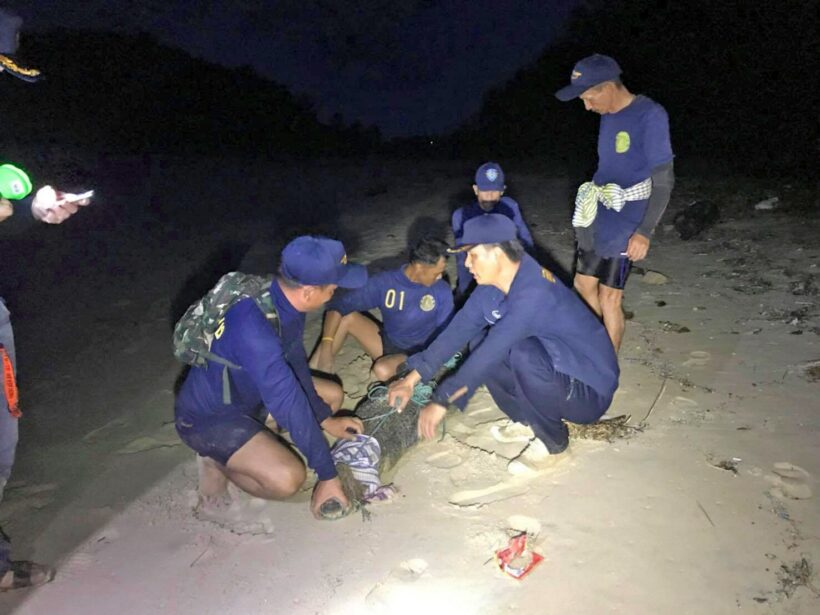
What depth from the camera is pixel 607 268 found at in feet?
11.6

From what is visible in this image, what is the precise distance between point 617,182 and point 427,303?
1.45m

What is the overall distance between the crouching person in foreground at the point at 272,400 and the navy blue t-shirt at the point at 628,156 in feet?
5.03

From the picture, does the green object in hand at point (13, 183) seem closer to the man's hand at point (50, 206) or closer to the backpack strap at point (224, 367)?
the man's hand at point (50, 206)

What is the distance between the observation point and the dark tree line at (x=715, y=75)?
1286 centimetres

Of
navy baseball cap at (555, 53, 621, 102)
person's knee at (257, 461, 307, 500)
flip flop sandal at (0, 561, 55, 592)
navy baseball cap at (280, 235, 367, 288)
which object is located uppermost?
navy baseball cap at (555, 53, 621, 102)

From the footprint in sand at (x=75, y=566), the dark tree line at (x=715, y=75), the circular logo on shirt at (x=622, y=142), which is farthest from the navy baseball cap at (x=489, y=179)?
the dark tree line at (x=715, y=75)

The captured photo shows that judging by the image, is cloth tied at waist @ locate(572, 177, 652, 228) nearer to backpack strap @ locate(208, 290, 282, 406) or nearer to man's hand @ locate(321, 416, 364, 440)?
man's hand @ locate(321, 416, 364, 440)

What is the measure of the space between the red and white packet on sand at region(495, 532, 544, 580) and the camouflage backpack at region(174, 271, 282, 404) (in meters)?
1.42

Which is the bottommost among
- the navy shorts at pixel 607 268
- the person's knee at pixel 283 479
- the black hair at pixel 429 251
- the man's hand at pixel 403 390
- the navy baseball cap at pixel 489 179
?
the person's knee at pixel 283 479

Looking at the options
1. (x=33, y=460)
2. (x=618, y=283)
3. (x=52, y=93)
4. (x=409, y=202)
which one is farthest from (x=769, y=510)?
(x=52, y=93)

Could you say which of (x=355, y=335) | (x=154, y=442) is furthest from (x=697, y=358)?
(x=154, y=442)

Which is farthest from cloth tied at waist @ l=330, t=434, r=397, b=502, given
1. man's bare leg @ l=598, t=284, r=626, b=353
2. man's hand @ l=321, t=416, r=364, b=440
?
man's bare leg @ l=598, t=284, r=626, b=353

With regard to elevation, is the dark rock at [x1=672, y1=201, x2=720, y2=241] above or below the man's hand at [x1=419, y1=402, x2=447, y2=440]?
above

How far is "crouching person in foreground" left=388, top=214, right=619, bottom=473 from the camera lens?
2.69 m
